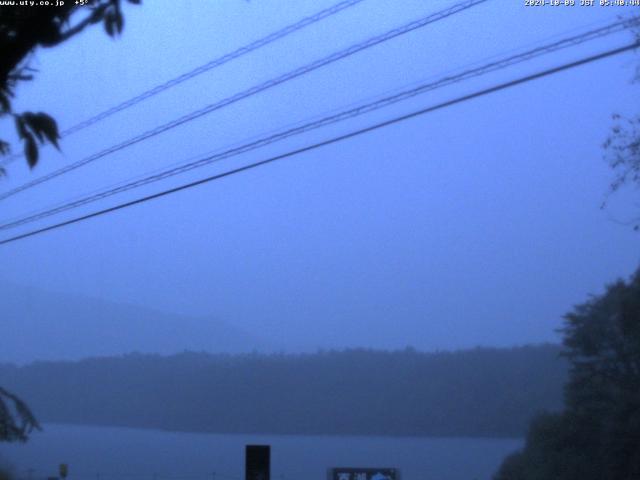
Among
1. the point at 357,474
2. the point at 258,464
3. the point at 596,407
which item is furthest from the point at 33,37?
the point at 596,407

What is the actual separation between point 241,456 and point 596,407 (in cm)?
1031

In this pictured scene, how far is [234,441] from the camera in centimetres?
3072

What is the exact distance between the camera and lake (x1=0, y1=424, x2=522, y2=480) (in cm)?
2308

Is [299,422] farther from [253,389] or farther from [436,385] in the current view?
[436,385]

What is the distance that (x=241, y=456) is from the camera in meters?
26.2

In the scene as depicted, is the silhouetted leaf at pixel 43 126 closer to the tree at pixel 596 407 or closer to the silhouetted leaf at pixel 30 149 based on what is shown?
the silhouetted leaf at pixel 30 149

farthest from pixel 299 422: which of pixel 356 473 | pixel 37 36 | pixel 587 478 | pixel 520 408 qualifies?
pixel 37 36

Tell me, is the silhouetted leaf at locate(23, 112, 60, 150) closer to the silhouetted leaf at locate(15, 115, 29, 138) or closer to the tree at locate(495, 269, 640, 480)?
the silhouetted leaf at locate(15, 115, 29, 138)

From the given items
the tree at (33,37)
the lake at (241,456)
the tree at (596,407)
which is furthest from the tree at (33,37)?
the tree at (596,407)

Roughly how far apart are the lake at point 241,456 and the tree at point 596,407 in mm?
1397

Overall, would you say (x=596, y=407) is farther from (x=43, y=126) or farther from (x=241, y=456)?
(x=43, y=126)

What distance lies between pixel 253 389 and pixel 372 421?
6.71 m

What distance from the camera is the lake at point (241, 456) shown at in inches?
909

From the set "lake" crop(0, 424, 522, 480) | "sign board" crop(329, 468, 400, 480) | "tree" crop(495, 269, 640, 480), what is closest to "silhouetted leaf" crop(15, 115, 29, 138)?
"sign board" crop(329, 468, 400, 480)
